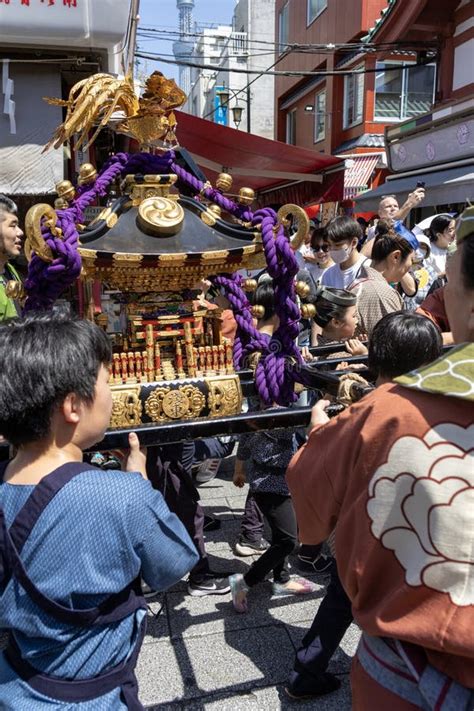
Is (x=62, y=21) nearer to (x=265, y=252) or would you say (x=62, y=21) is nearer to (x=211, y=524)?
(x=265, y=252)

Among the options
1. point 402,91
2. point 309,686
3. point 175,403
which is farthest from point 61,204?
point 402,91

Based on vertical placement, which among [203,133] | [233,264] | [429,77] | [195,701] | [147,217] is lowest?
[195,701]

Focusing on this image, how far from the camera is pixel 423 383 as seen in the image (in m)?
0.86

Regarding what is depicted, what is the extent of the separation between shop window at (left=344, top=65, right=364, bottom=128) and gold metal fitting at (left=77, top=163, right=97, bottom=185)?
43.8 feet

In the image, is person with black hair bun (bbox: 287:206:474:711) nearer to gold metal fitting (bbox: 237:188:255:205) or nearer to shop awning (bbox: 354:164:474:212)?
gold metal fitting (bbox: 237:188:255:205)

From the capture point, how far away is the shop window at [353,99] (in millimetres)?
13820

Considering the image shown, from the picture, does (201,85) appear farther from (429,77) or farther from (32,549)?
(32,549)

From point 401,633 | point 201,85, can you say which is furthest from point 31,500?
point 201,85

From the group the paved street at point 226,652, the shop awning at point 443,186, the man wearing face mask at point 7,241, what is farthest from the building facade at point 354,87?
the paved street at point 226,652

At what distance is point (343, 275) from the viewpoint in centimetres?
372

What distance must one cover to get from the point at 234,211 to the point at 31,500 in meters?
1.39

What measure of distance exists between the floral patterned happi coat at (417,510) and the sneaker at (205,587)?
1655mm

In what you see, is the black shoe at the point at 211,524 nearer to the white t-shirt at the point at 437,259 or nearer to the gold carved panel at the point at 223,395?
the gold carved panel at the point at 223,395

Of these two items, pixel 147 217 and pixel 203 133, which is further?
pixel 203 133
